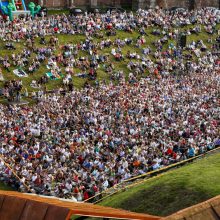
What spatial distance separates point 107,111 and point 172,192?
721 inches

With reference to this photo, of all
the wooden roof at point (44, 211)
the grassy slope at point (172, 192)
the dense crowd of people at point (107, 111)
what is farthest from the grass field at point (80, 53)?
the wooden roof at point (44, 211)

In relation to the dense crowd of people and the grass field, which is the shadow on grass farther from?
the grass field

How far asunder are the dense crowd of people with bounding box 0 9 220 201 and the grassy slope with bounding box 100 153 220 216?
3025 mm

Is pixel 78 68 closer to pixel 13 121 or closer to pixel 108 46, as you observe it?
pixel 108 46

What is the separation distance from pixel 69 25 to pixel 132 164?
30.4 meters

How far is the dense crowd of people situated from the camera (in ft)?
102

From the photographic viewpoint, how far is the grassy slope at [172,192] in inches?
881

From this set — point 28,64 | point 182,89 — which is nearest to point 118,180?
point 182,89

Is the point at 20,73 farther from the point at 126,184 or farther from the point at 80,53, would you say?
the point at 126,184

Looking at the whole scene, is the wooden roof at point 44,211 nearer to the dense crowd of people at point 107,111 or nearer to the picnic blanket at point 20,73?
the dense crowd of people at point 107,111

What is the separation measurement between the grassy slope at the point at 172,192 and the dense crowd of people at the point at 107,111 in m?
3.02

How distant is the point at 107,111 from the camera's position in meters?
41.6

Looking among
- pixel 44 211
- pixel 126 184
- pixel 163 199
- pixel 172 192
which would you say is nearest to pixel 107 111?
pixel 126 184

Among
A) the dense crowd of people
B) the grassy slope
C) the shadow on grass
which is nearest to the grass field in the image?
the dense crowd of people
